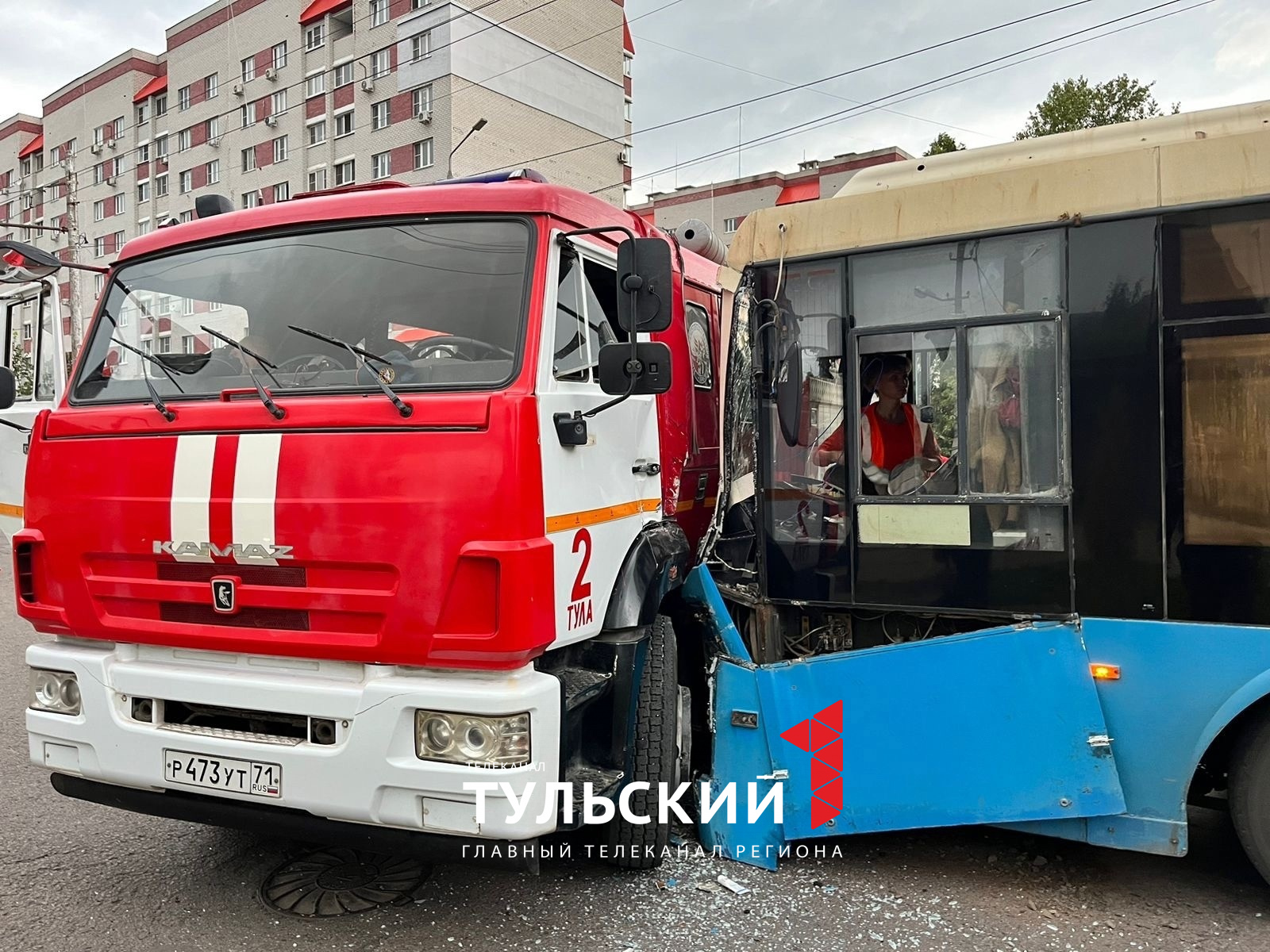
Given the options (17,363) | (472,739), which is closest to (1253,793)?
(472,739)

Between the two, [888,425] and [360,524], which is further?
[888,425]

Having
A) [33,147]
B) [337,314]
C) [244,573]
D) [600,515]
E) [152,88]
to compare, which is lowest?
[244,573]

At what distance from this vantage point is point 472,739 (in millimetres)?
2943

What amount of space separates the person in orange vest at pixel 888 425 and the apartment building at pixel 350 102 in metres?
26.9

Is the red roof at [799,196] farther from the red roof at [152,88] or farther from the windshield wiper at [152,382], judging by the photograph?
the red roof at [152,88]

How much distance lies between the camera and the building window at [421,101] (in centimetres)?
3206

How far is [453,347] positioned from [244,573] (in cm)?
100

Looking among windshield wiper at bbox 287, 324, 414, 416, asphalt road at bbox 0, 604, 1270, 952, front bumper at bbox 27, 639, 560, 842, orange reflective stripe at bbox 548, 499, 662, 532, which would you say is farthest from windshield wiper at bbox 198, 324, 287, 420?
asphalt road at bbox 0, 604, 1270, 952

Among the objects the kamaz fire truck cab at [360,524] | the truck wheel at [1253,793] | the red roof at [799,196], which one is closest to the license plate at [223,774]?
the kamaz fire truck cab at [360,524]

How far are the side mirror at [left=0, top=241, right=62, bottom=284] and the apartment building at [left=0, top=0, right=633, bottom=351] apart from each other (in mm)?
24411

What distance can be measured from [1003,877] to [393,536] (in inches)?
111

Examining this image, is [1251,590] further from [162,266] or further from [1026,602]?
[162,266]

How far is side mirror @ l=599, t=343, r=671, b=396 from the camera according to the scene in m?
3.32

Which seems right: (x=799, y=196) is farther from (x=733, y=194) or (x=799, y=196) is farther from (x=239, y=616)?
(x=733, y=194)
